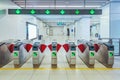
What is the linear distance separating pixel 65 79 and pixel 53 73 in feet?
3.24

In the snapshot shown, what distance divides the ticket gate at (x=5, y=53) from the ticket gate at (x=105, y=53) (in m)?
4.05

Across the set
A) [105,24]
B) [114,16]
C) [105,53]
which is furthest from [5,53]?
[114,16]

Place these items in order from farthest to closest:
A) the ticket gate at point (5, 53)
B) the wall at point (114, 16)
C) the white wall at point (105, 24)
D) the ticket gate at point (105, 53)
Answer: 1. the white wall at point (105, 24)
2. the wall at point (114, 16)
3. the ticket gate at point (5, 53)
4. the ticket gate at point (105, 53)

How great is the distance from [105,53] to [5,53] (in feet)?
14.2

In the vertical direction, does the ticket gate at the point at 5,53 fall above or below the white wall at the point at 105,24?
below

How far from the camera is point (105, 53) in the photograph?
29.2 ft

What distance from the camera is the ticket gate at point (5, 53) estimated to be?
8.61m

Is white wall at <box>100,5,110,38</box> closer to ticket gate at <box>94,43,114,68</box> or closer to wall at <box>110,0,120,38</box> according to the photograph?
wall at <box>110,0,120,38</box>

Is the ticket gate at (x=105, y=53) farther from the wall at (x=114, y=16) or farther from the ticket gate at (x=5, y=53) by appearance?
the ticket gate at (x=5, y=53)

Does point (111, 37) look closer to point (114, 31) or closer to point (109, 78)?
point (114, 31)

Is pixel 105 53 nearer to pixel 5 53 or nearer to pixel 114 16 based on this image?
pixel 114 16

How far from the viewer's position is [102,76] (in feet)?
22.1

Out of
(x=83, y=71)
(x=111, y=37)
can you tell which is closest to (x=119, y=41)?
(x=111, y=37)

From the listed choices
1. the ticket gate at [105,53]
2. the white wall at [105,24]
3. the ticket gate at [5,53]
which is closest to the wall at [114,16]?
the white wall at [105,24]
